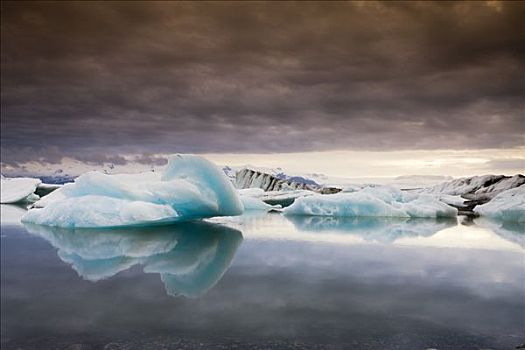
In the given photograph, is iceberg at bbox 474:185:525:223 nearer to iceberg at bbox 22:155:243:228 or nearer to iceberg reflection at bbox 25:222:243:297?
iceberg at bbox 22:155:243:228

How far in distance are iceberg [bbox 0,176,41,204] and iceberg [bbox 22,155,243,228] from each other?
418 inches

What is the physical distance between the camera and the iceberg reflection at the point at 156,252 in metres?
4.79

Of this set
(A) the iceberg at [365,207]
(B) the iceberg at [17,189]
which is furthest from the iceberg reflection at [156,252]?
(B) the iceberg at [17,189]

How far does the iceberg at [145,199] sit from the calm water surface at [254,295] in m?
1.60

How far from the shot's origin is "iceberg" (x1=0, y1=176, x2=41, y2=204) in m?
19.8

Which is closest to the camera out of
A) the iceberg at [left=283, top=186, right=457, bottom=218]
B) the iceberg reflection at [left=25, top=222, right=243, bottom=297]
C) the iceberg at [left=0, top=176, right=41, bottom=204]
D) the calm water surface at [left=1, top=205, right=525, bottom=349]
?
the calm water surface at [left=1, top=205, right=525, bottom=349]

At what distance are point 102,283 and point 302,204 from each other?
12.1 metres

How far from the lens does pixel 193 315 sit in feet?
11.2

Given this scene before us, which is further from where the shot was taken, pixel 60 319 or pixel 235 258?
pixel 235 258

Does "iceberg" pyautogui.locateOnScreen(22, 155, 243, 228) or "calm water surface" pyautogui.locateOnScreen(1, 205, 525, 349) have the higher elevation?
"iceberg" pyautogui.locateOnScreen(22, 155, 243, 228)

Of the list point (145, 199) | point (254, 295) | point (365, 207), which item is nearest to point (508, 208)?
point (365, 207)

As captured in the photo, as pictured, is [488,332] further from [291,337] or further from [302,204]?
[302,204]

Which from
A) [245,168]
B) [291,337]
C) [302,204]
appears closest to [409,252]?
[291,337]

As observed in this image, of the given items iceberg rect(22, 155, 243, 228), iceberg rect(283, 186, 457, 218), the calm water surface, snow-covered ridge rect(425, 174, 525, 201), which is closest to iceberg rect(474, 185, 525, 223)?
iceberg rect(283, 186, 457, 218)
